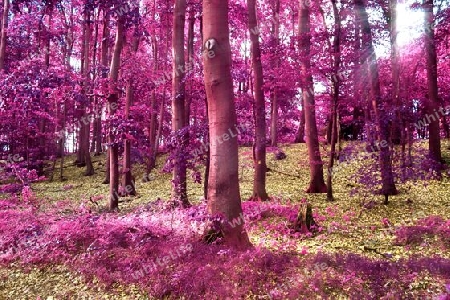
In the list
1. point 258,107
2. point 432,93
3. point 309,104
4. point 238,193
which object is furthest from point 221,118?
point 432,93

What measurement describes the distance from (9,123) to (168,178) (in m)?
7.55

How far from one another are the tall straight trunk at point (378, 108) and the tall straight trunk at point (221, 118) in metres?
5.21

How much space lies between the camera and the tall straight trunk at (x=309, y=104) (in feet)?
33.7

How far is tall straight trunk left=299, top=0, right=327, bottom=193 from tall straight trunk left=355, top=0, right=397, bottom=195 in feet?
5.40

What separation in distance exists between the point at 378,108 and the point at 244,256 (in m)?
6.47

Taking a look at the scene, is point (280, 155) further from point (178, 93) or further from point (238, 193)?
point (238, 193)

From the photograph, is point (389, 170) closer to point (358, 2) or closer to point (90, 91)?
point (358, 2)

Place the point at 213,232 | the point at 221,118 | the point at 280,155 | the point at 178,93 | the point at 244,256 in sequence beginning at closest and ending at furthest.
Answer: the point at 244,256 → the point at 221,118 → the point at 213,232 → the point at 178,93 → the point at 280,155

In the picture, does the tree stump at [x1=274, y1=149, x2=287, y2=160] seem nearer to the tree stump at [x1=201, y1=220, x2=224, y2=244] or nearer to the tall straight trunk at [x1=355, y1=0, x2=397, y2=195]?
the tall straight trunk at [x1=355, y1=0, x2=397, y2=195]

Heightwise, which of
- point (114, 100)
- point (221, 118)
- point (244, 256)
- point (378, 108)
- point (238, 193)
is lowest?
point (244, 256)

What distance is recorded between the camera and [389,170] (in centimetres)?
917

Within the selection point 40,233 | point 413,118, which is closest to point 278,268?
point 40,233

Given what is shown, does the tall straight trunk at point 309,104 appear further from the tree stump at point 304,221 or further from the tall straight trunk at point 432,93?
the tall straight trunk at point 432,93

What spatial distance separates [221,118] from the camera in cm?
559
